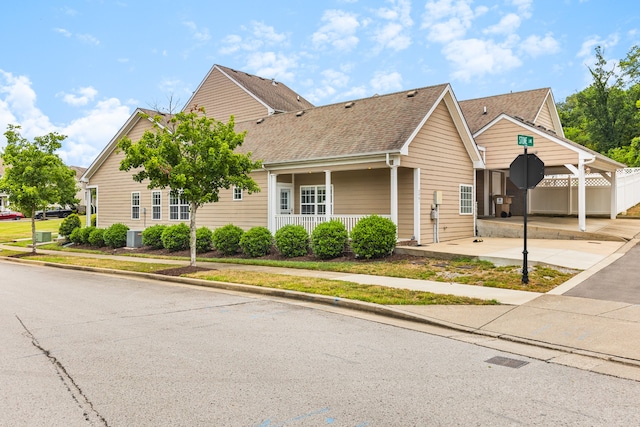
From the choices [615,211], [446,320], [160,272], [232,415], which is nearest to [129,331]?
[232,415]

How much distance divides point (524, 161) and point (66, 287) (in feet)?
37.2

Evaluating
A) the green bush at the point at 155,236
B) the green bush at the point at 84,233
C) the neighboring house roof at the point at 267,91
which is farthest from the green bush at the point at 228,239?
the neighboring house roof at the point at 267,91

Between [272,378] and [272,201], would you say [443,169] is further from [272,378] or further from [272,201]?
[272,378]

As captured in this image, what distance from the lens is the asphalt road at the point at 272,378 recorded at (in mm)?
4164

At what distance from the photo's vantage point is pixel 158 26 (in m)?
23.0

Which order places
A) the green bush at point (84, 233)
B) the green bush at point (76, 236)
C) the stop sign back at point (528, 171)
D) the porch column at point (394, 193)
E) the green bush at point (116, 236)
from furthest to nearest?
the green bush at point (76, 236) < the green bush at point (84, 233) < the green bush at point (116, 236) < the porch column at point (394, 193) < the stop sign back at point (528, 171)

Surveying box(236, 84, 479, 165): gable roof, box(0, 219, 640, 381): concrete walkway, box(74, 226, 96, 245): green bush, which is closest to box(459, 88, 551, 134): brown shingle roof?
box(236, 84, 479, 165): gable roof

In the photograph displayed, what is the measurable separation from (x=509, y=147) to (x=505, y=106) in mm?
5733

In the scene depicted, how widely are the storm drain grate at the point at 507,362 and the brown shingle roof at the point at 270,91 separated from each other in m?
24.1

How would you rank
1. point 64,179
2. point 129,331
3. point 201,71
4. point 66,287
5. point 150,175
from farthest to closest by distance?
point 201,71, point 64,179, point 150,175, point 66,287, point 129,331

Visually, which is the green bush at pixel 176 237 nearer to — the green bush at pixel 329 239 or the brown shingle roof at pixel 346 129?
the brown shingle roof at pixel 346 129

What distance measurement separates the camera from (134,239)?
22.9 metres

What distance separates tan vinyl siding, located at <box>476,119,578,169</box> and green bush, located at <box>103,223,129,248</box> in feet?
56.6

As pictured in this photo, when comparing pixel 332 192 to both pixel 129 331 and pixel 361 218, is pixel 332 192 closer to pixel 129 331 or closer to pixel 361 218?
pixel 361 218
